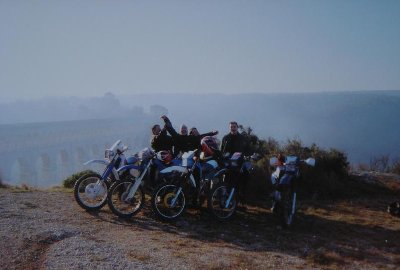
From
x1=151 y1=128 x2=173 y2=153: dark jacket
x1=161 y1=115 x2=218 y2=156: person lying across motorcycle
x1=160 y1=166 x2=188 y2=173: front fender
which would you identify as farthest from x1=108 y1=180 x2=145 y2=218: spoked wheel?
x1=161 y1=115 x2=218 y2=156: person lying across motorcycle

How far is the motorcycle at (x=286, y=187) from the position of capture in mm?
8039

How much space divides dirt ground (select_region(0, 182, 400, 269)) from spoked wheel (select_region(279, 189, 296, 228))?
18 cm

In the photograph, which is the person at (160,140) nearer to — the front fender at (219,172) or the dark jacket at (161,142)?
the dark jacket at (161,142)

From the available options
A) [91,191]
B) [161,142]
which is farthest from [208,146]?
[91,191]

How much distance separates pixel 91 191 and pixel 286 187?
3.59m

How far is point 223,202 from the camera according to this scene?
858 cm

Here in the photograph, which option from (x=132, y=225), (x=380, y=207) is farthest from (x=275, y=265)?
(x=380, y=207)

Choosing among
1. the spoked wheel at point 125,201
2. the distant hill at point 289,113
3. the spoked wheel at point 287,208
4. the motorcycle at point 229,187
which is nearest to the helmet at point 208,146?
the motorcycle at point 229,187

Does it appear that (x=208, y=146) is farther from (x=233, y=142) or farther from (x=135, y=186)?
(x=135, y=186)

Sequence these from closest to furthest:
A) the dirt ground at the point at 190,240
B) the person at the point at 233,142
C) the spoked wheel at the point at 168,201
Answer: the dirt ground at the point at 190,240 → the spoked wheel at the point at 168,201 → the person at the point at 233,142

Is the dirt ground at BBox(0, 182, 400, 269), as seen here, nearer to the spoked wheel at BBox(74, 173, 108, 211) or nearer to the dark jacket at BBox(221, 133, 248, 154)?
the spoked wheel at BBox(74, 173, 108, 211)

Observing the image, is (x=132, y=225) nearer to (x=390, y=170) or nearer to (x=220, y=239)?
(x=220, y=239)

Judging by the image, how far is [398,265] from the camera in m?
6.33

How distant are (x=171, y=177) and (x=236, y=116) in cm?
7575
